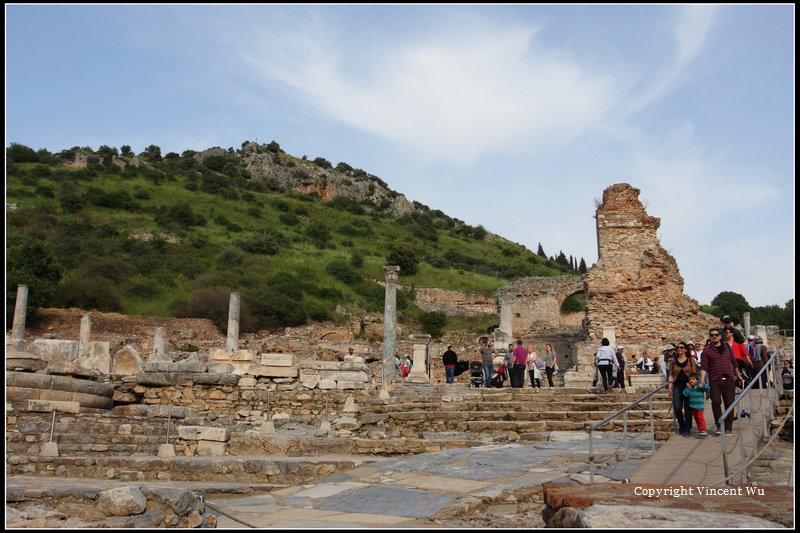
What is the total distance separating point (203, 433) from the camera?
1124cm

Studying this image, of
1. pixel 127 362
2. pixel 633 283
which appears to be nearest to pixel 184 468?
pixel 127 362

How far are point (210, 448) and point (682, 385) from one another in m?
6.95

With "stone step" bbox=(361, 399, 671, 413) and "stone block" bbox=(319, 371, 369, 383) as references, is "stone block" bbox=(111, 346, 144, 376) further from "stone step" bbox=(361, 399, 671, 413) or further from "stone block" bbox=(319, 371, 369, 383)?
"stone step" bbox=(361, 399, 671, 413)

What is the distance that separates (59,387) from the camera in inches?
483

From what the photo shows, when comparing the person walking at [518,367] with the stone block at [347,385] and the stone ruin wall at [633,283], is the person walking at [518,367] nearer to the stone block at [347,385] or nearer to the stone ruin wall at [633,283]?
the stone block at [347,385]

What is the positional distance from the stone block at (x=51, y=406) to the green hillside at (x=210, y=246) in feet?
91.6

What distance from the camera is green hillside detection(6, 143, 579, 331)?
41.2 metres

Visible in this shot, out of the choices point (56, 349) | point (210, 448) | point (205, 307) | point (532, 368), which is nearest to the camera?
point (210, 448)

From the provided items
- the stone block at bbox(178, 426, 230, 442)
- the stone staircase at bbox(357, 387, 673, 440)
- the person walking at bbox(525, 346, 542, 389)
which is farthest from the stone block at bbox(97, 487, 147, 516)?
the person walking at bbox(525, 346, 542, 389)

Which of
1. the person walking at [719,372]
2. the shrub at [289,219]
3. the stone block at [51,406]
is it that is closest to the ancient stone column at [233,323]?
the stone block at [51,406]

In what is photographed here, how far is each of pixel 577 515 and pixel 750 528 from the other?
3.41ft

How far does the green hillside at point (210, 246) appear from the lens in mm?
41250

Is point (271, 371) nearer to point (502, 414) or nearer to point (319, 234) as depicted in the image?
point (502, 414)

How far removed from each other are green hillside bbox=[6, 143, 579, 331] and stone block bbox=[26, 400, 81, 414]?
2793 cm
